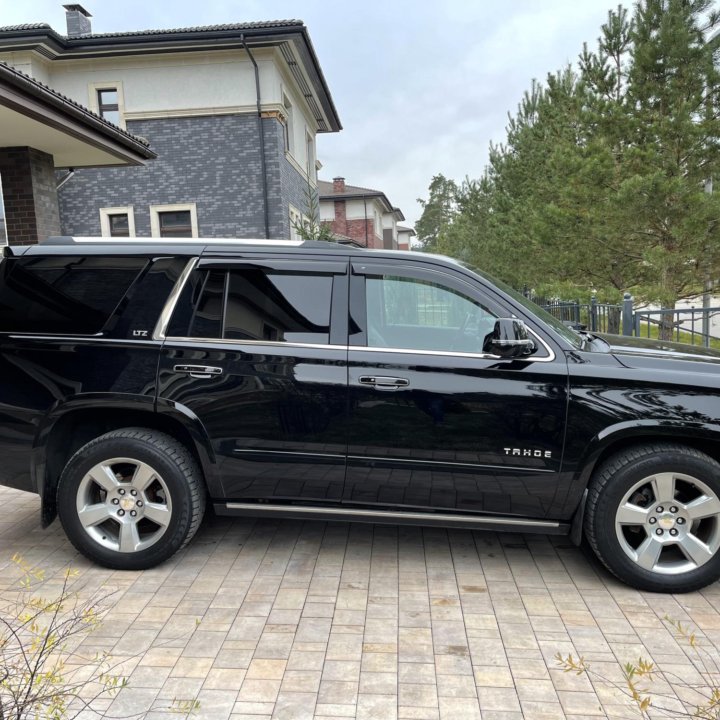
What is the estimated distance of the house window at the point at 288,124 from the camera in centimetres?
1724

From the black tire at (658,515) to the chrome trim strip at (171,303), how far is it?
8.81 ft

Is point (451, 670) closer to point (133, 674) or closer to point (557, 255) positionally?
point (133, 674)

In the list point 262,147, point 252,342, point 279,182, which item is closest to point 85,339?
point 252,342

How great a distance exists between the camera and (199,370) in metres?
3.61

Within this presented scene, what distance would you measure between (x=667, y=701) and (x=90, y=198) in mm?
17860

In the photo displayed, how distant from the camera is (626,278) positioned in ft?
41.3

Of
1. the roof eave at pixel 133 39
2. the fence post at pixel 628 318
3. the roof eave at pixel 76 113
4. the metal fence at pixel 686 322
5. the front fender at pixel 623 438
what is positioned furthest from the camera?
the roof eave at pixel 133 39

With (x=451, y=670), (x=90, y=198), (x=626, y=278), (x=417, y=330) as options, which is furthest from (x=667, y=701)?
(x=90, y=198)

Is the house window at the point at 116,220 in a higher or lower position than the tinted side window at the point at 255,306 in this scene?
higher

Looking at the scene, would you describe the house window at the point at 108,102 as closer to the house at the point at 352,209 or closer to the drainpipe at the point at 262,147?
the drainpipe at the point at 262,147

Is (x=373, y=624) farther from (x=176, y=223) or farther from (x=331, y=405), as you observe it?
(x=176, y=223)

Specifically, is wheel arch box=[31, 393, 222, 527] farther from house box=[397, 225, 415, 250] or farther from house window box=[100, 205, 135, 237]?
house box=[397, 225, 415, 250]

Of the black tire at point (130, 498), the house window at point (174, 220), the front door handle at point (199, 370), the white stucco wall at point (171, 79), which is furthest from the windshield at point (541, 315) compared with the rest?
the house window at point (174, 220)

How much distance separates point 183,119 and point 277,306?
14714 millimetres
